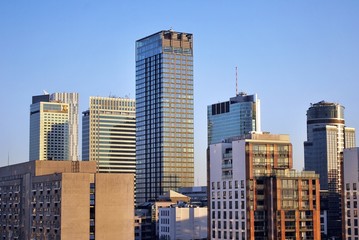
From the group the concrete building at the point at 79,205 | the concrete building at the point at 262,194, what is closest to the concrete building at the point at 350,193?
the concrete building at the point at 262,194

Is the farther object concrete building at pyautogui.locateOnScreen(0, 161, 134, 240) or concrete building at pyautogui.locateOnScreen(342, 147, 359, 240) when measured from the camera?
concrete building at pyautogui.locateOnScreen(342, 147, 359, 240)

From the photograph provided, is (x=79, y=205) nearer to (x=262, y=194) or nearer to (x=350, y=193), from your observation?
(x=262, y=194)

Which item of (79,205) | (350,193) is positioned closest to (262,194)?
(350,193)

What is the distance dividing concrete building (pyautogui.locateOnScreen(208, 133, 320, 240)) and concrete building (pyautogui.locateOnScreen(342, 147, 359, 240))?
1968cm

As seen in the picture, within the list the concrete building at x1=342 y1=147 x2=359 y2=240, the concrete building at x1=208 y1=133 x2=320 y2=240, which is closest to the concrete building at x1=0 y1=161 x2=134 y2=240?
the concrete building at x1=208 y1=133 x2=320 y2=240

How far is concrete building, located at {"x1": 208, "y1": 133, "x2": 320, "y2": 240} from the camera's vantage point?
160000 millimetres

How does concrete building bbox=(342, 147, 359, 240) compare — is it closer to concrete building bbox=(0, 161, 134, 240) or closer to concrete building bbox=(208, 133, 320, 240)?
concrete building bbox=(208, 133, 320, 240)

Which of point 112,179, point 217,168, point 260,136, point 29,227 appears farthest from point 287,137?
point 29,227

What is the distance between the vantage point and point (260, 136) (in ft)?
554

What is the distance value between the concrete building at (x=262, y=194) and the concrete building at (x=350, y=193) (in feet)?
64.6

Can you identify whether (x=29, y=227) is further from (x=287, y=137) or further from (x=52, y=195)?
(x=287, y=137)

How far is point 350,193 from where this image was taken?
183625mm

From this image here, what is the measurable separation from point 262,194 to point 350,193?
34432 mm

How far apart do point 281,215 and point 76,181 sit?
51237 millimetres
